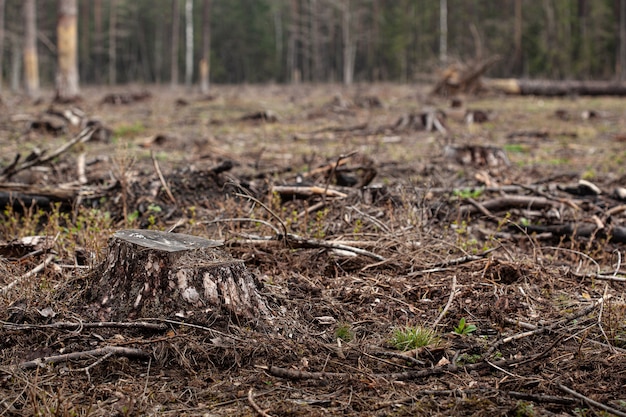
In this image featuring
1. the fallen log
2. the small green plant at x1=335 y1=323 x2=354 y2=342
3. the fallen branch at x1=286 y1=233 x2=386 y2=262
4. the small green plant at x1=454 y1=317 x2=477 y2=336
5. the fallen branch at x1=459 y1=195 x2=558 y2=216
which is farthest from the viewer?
the fallen log

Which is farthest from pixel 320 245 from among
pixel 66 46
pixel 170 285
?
pixel 66 46

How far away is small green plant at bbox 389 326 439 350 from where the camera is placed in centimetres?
339

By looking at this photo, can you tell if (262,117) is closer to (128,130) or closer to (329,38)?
(128,130)

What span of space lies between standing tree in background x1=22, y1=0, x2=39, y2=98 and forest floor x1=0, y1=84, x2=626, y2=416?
15.0 meters

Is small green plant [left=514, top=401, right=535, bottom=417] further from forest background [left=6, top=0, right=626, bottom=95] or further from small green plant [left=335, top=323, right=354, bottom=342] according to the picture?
forest background [left=6, top=0, right=626, bottom=95]

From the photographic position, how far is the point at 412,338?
11.2ft

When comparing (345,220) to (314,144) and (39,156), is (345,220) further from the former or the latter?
(314,144)

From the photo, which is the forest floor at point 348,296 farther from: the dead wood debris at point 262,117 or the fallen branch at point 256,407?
the dead wood debris at point 262,117

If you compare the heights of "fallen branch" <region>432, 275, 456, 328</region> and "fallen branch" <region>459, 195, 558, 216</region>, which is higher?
"fallen branch" <region>459, 195, 558, 216</region>

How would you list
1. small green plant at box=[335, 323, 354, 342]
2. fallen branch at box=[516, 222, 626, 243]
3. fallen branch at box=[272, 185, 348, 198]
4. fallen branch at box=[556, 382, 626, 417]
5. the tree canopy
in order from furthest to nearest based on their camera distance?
the tree canopy → fallen branch at box=[272, 185, 348, 198] → fallen branch at box=[516, 222, 626, 243] → small green plant at box=[335, 323, 354, 342] → fallen branch at box=[556, 382, 626, 417]

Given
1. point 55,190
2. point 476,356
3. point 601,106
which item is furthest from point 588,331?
point 601,106

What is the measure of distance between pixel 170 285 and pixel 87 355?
21.3 inches

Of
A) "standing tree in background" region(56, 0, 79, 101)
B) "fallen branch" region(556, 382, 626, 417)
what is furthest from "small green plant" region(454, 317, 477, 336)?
"standing tree in background" region(56, 0, 79, 101)

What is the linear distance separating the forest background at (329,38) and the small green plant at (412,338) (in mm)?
17482
